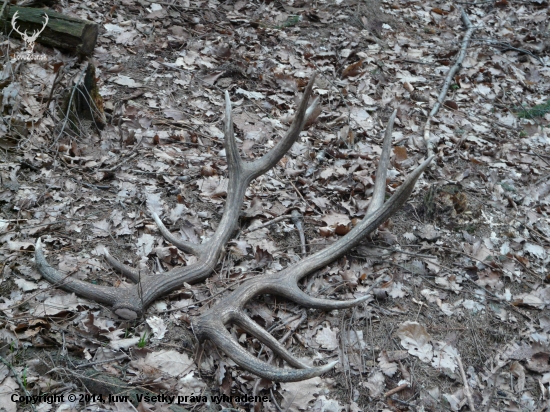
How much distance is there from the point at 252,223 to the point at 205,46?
136 inches

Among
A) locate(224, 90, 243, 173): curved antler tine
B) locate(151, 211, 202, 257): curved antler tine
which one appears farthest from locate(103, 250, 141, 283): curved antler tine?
locate(224, 90, 243, 173): curved antler tine

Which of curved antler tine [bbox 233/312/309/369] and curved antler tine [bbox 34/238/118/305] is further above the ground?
curved antler tine [bbox 233/312/309/369]

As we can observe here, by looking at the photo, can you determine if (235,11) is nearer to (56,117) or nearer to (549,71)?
(56,117)

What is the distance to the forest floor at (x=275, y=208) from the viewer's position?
326 cm

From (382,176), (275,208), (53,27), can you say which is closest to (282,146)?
(275,208)

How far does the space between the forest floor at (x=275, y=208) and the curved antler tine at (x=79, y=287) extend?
0.06 m

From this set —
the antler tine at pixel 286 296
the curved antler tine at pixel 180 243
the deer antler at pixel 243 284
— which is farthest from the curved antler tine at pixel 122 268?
the antler tine at pixel 286 296

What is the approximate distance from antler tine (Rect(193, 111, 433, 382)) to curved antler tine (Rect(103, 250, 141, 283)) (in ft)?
2.07

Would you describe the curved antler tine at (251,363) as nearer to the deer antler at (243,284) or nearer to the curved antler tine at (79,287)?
the deer antler at (243,284)

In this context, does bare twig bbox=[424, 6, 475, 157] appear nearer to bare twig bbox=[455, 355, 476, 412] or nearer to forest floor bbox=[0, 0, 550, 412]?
forest floor bbox=[0, 0, 550, 412]

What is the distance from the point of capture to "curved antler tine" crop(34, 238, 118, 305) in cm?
344

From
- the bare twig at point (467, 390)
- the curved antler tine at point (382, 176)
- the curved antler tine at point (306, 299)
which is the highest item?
the curved antler tine at point (382, 176)

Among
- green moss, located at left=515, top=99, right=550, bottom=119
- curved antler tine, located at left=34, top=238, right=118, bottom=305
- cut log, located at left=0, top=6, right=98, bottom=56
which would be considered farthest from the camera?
green moss, located at left=515, top=99, right=550, bottom=119

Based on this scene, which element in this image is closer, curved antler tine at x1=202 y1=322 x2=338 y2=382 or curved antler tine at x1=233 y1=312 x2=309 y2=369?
curved antler tine at x1=202 y1=322 x2=338 y2=382
